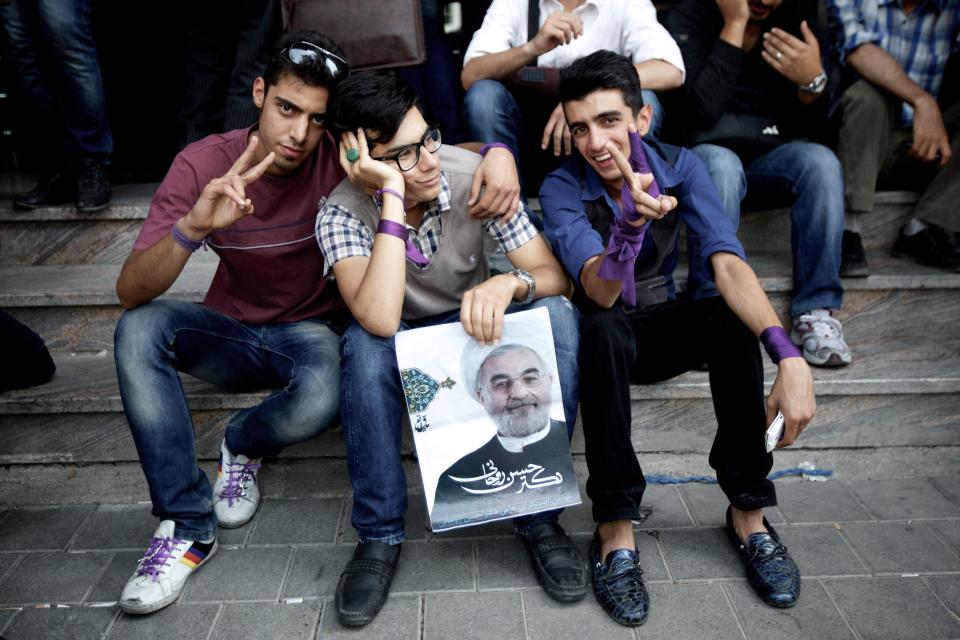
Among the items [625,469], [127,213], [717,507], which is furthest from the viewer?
[127,213]

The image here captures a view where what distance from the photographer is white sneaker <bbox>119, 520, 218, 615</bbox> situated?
2.12 m

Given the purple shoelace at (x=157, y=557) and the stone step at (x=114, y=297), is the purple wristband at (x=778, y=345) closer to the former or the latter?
the stone step at (x=114, y=297)

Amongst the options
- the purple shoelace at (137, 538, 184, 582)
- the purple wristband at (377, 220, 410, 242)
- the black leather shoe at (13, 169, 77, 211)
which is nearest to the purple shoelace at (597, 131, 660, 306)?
the purple wristband at (377, 220, 410, 242)

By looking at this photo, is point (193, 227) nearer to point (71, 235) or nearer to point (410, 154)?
point (410, 154)

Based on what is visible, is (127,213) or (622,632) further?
(127,213)

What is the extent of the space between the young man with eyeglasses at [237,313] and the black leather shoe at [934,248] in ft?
6.44

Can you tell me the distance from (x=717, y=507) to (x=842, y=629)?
59 centimetres

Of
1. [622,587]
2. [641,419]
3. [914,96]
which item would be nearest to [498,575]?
[622,587]

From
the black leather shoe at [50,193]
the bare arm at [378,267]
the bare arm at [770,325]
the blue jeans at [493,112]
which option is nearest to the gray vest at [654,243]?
the bare arm at [770,325]

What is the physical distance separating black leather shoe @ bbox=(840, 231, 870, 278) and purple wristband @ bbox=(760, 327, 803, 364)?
1068 millimetres

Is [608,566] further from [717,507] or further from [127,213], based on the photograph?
[127,213]

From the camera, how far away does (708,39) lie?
3.11 meters

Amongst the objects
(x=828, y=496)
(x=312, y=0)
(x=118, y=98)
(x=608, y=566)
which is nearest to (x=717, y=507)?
(x=828, y=496)

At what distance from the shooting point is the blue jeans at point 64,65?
3.08m
